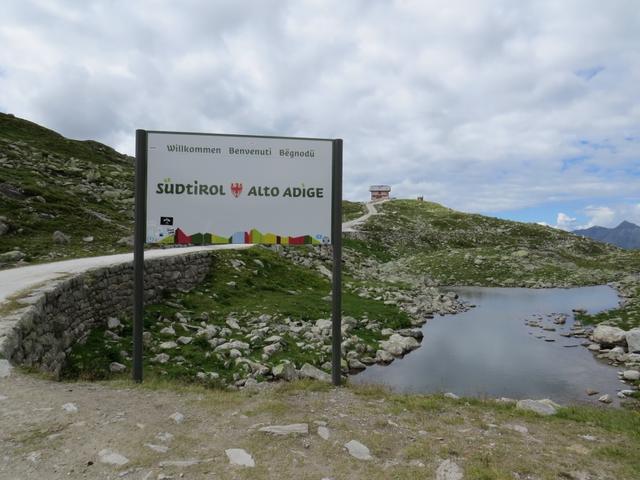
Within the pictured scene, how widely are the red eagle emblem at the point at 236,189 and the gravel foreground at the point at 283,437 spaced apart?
14.2ft

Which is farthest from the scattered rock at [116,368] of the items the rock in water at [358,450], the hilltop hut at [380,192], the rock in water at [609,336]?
the hilltop hut at [380,192]

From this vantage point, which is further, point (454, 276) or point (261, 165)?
point (454, 276)

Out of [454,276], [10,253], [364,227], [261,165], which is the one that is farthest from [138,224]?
[364,227]

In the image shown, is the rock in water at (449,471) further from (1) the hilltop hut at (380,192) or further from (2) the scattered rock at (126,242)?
(1) the hilltop hut at (380,192)

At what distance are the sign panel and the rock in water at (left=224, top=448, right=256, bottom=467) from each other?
15.0ft

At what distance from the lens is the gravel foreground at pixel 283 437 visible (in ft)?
17.7

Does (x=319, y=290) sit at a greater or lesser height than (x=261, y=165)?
lesser

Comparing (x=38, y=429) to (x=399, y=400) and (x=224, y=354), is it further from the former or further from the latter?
(x=224, y=354)

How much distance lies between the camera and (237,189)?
9273mm

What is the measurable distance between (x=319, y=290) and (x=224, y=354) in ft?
48.2

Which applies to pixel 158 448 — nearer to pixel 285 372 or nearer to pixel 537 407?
pixel 285 372

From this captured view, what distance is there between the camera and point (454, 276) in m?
45.5

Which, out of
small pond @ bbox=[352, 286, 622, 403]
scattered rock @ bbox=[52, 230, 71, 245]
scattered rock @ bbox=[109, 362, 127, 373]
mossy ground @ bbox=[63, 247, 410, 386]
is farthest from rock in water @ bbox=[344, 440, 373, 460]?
scattered rock @ bbox=[52, 230, 71, 245]

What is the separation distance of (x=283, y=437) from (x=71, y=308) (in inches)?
421
